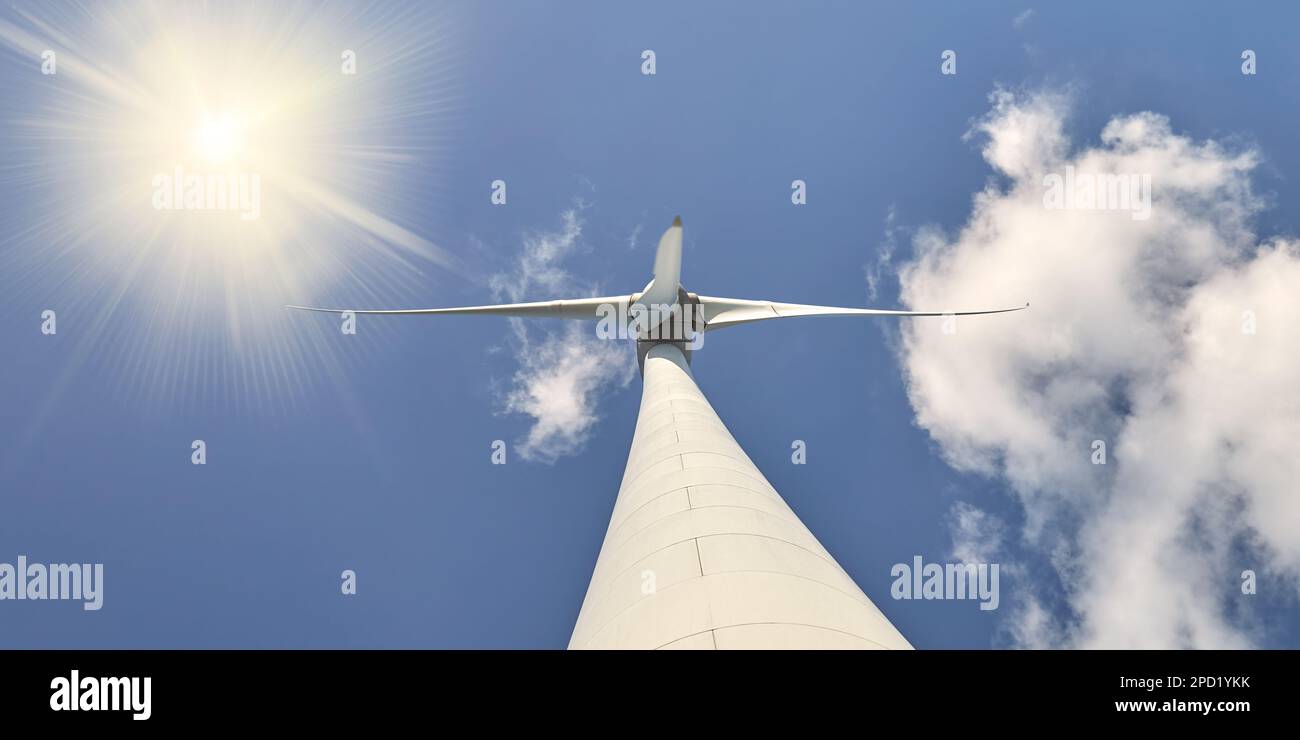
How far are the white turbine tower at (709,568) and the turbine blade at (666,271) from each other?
7401mm

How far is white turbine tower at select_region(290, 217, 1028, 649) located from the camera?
5.61m

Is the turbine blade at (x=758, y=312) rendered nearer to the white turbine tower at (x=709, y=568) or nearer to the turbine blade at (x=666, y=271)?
the turbine blade at (x=666, y=271)

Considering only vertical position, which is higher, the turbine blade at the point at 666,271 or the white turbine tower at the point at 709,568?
the turbine blade at the point at 666,271

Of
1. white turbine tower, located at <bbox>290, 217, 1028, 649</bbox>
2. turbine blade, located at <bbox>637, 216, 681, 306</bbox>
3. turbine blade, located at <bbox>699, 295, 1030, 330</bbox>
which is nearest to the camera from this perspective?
white turbine tower, located at <bbox>290, 217, 1028, 649</bbox>

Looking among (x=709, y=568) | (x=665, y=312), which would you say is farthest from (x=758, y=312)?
(x=709, y=568)

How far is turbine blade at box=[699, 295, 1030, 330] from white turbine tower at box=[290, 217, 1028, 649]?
15000 mm

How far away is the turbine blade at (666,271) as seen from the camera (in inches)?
746

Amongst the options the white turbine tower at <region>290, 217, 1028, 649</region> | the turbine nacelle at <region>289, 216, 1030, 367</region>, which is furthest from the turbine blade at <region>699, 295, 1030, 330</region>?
the white turbine tower at <region>290, 217, 1028, 649</region>

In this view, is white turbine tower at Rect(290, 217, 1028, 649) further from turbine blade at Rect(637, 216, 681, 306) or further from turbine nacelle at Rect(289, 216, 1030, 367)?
turbine nacelle at Rect(289, 216, 1030, 367)

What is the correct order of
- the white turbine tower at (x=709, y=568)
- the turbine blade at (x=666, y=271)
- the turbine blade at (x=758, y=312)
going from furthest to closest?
the turbine blade at (x=758, y=312)
the turbine blade at (x=666, y=271)
the white turbine tower at (x=709, y=568)

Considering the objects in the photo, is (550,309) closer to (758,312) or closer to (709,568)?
(758,312)

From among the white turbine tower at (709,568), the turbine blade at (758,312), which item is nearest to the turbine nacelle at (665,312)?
the turbine blade at (758,312)
